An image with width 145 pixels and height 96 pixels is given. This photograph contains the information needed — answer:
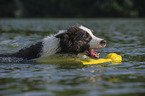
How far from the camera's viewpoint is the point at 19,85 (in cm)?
627

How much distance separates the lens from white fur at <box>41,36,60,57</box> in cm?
916

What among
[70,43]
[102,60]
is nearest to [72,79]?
[70,43]

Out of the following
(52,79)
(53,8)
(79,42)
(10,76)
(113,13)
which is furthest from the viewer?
(53,8)

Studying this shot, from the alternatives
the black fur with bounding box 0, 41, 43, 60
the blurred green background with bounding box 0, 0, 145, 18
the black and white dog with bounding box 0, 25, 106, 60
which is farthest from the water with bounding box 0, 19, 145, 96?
the blurred green background with bounding box 0, 0, 145, 18

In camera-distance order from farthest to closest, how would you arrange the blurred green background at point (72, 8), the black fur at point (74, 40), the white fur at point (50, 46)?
the blurred green background at point (72, 8) < the white fur at point (50, 46) < the black fur at point (74, 40)

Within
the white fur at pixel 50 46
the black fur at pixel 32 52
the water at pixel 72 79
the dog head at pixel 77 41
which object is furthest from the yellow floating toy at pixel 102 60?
the black fur at pixel 32 52

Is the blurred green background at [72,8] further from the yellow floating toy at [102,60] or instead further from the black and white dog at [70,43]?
the black and white dog at [70,43]

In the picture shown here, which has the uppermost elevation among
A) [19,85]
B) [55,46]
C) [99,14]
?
[99,14]

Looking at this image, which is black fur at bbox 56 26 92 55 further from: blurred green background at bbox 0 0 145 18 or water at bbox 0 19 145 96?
blurred green background at bbox 0 0 145 18

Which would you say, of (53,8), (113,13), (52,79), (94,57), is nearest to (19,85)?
(52,79)

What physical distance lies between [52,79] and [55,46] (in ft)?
8.36

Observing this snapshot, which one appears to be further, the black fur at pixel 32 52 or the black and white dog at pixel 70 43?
the black fur at pixel 32 52

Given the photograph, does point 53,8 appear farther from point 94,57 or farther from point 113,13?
point 94,57

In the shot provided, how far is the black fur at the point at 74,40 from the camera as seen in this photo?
349 inches
